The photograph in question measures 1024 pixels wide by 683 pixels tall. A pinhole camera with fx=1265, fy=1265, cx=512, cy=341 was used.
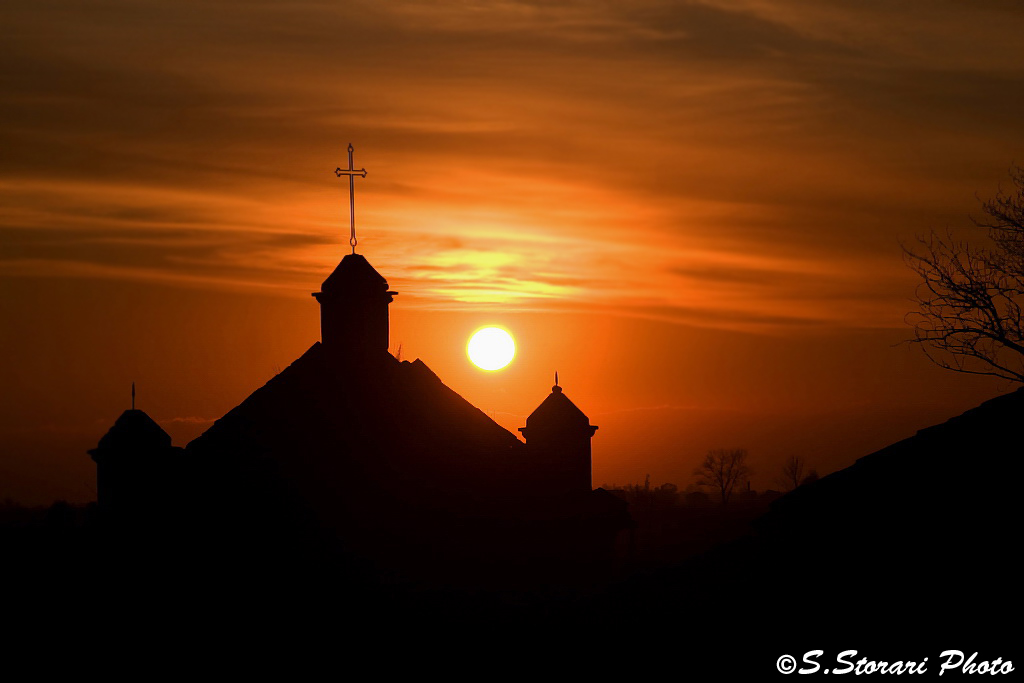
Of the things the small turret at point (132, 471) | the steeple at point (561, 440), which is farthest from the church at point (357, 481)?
the steeple at point (561, 440)

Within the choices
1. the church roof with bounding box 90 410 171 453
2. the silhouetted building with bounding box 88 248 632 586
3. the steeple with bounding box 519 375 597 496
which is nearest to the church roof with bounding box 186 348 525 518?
the silhouetted building with bounding box 88 248 632 586

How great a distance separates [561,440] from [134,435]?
14305 mm

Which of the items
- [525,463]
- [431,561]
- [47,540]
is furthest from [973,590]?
[47,540]

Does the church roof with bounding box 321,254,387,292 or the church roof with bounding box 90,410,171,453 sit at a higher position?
the church roof with bounding box 321,254,387,292

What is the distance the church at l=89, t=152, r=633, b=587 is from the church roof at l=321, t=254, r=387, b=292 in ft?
0.15

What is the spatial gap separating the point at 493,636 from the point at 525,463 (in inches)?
495

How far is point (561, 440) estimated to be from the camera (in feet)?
144

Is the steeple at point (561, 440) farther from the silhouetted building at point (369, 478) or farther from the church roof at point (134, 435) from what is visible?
the church roof at point (134, 435)

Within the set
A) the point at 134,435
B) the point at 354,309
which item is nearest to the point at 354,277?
the point at 354,309

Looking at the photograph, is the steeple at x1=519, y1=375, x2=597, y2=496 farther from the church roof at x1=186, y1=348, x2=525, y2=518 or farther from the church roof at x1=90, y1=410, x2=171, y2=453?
the church roof at x1=90, y1=410, x2=171, y2=453

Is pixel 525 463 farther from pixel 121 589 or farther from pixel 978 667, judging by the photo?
pixel 978 667

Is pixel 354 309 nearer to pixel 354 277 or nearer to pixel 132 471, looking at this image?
pixel 354 277

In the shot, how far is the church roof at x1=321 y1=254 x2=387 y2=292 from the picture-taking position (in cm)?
4097

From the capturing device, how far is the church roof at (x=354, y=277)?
134 feet
